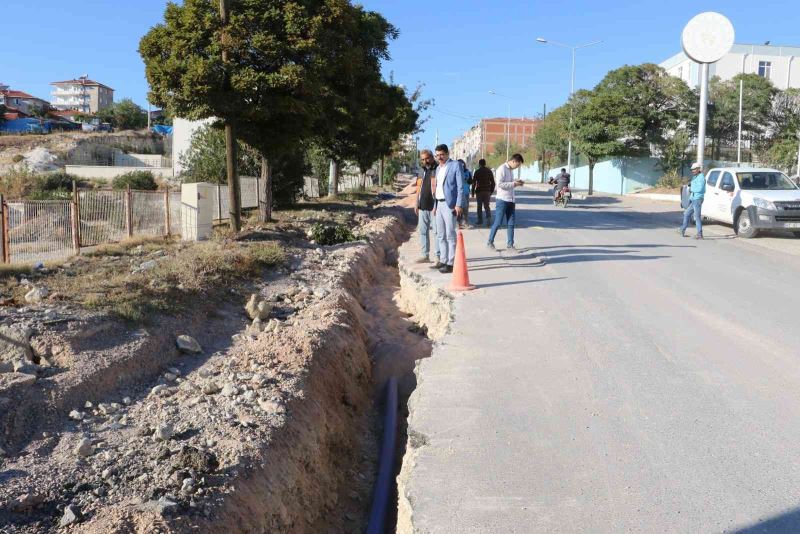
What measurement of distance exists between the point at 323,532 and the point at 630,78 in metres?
38.1

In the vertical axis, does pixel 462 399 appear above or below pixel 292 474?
above

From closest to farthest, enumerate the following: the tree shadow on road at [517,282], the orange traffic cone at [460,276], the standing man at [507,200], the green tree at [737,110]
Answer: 1. the orange traffic cone at [460,276]
2. the tree shadow on road at [517,282]
3. the standing man at [507,200]
4. the green tree at [737,110]

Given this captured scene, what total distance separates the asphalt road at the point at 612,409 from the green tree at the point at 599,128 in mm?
29130

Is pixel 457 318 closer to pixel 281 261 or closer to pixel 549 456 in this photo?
pixel 549 456

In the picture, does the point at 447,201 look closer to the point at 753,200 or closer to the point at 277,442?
the point at 277,442

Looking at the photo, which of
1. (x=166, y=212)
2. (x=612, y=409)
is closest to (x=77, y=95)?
(x=166, y=212)

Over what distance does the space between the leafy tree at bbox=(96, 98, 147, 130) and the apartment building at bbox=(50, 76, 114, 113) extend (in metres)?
50.1

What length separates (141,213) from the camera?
45.4ft

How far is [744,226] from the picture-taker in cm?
1523

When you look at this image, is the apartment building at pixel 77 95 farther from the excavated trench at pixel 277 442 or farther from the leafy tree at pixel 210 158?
the excavated trench at pixel 277 442

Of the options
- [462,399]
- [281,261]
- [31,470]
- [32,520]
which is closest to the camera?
[32,520]

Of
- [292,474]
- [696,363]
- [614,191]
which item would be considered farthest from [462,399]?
[614,191]

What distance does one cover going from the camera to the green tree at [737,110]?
1599 inches

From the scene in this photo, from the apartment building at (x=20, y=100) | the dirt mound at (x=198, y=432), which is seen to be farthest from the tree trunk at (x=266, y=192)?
the apartment building at (x=20, y=100)
